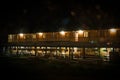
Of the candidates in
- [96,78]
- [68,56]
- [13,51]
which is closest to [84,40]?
[68,56]

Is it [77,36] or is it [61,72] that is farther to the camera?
[77,36]

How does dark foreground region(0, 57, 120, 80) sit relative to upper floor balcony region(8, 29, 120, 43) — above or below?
below

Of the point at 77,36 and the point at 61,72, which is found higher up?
the point at 77,36

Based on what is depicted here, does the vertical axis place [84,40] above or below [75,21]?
below

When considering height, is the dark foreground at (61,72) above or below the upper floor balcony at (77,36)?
below

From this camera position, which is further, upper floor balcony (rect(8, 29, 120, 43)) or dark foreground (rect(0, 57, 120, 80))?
upper floor balcony (rect(8, 29, 120, 43))

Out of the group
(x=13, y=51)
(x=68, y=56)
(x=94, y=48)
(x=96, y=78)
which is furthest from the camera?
(x=13, y=51)

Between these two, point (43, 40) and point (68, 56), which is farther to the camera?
point (43, 40)

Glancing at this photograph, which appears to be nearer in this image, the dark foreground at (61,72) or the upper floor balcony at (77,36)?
the dark foreground at (61,72)

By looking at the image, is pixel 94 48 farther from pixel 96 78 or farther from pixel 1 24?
pixel 1 24

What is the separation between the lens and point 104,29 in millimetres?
36750

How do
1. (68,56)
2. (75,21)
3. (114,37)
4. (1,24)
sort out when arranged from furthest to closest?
1. (1,24)
2. (75,21)
3. (68,56)
4. (114,37)

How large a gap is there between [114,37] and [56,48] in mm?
12298

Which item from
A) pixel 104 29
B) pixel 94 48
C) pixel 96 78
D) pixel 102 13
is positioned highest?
pixel 102 13
